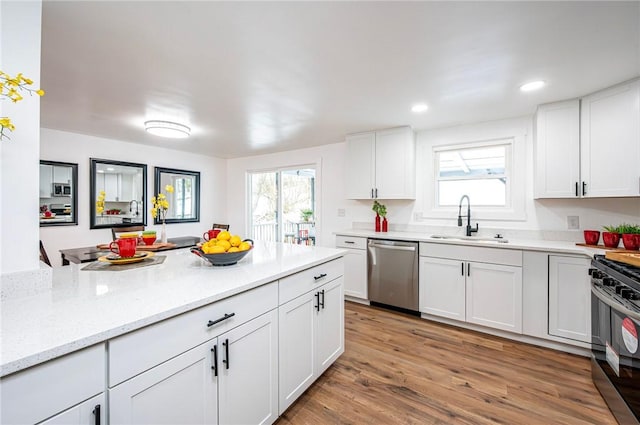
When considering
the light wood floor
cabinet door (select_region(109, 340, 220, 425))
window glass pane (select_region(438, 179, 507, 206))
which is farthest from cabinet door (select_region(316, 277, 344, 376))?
window glass pane (select_region(438, 179, 507, 206))

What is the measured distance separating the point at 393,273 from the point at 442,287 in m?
0.54

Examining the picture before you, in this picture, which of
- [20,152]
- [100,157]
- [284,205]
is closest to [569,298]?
[20,152]

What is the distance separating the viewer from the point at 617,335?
146 centimetres

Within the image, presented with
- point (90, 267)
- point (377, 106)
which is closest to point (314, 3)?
point (377, 106)

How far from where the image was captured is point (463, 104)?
2588mm

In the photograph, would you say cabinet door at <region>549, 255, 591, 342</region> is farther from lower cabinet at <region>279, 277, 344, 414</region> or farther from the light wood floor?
lower cabinet at <region>279, 277, 344, 414</region>

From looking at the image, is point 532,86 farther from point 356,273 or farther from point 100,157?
point 100,157

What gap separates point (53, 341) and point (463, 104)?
3.14 metres

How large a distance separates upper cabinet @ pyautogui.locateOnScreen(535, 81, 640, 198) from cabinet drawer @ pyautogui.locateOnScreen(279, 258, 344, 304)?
2.22 meters

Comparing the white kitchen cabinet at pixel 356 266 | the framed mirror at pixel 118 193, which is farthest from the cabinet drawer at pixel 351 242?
the framed mirror at pixel 118 193

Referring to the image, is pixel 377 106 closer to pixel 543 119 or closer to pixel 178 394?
pixel 543 119

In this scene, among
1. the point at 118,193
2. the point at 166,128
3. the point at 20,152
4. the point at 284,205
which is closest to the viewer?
the point at 20,152

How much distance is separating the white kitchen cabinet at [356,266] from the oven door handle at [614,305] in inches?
81.7

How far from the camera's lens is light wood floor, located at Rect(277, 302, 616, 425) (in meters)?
1.64
